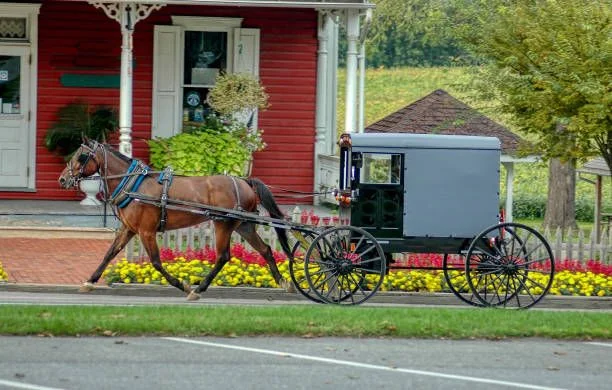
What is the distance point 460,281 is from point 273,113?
8981 millimetres

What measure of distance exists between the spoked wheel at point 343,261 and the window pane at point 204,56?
9.94 meters

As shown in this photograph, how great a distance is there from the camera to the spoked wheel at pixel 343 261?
15.3 metres

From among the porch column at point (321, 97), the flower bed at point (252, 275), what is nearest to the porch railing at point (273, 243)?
the flower bed at point (252, 275)

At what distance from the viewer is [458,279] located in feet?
56.6

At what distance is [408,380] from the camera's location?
1070 cm

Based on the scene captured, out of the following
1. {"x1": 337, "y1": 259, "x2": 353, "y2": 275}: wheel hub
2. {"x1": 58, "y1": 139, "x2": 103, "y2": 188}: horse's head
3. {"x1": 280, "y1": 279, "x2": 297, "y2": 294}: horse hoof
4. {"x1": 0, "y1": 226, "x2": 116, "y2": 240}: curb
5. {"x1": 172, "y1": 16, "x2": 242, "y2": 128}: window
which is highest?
{"x1": 172, "y1": 16, "x2": 242, "y2": 128}: window

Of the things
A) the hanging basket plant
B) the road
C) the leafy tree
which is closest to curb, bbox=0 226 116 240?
the hanging basket plant

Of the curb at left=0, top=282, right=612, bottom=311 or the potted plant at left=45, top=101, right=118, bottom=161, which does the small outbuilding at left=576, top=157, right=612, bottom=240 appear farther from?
the potted plant at left=45, top=101, right=118, bottom=161

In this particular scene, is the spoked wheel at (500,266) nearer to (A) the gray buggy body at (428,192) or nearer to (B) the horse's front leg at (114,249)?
(A) the gray buggy body at (428,192)

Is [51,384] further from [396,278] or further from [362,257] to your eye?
[396,278]

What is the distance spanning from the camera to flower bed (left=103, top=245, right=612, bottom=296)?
16969 millimetres

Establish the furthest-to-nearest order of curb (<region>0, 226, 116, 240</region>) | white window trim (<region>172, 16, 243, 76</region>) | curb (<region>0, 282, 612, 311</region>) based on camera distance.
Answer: white window trim (<region>172, 16, 243, 76</region>), curb (<region>0, 226, 116, 240</region>), curb (<region>0, 282, 612, 311</region>)

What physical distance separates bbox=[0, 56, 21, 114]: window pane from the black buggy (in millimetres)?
10517

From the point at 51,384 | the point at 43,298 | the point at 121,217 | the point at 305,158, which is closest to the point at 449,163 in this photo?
the point at 121,217
